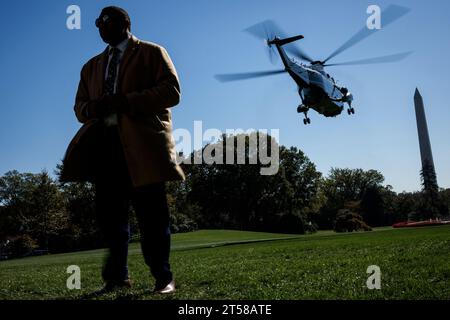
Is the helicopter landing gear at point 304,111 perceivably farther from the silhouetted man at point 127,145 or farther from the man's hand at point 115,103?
the man's hand at point 115,103

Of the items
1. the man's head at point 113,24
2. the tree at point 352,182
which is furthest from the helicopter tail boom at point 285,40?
the tree at point 352,182

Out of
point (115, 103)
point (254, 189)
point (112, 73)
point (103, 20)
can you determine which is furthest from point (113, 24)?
point (254, 189)

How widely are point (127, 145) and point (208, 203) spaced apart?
6543cm

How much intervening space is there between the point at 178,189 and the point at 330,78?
55952 millimetres

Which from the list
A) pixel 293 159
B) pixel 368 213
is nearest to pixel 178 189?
pixel 293 159

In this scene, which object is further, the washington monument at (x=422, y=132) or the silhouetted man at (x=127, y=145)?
the washington monument at (x=422, y=132)

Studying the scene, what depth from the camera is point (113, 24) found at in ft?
13.4

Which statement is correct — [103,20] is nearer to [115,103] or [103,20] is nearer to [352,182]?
[115,103]

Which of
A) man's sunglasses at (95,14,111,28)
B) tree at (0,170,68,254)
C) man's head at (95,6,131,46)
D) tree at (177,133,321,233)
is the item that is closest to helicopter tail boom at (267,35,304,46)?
man's head at (95,6,131,46)

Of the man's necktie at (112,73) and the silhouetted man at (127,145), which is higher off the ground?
the man's necktie at (112,73)

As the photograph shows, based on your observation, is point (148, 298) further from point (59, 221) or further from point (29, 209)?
point (29, 209)

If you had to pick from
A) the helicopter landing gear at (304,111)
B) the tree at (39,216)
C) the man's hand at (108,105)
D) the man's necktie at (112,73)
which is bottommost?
the tree at (39,216)

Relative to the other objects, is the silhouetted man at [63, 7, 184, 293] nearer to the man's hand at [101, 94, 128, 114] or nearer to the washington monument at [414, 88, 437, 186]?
the man's hand at [101, 94, 128, 114]

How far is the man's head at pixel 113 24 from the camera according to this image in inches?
160
